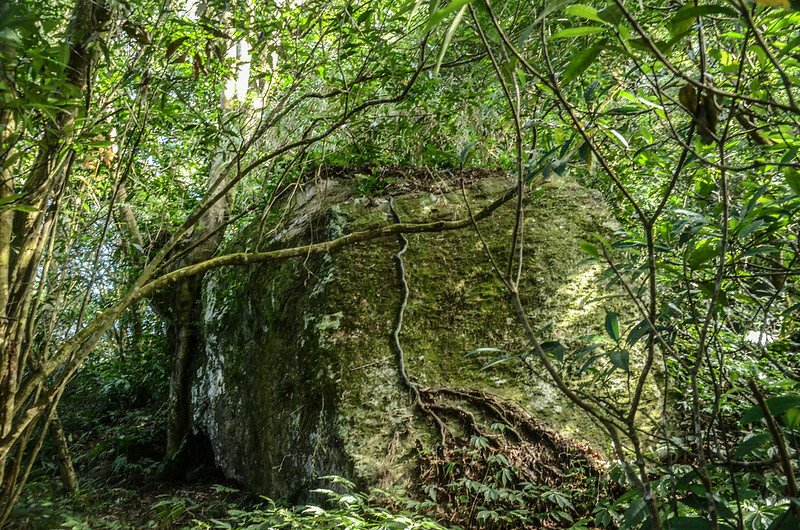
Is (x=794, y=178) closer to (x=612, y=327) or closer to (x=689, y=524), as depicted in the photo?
(x=612, y=327)

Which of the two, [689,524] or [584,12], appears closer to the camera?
[584,12]

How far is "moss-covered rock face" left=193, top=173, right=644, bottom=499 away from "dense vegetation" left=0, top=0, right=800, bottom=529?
0.87ft

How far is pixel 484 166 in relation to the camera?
5.49 metres

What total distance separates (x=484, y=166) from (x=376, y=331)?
8.21ft

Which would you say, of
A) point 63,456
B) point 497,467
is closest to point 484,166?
point 497,467

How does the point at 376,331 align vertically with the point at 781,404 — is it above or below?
above

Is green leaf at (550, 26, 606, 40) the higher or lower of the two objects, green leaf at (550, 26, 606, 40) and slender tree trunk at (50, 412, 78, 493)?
the higher

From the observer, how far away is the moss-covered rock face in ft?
11.2

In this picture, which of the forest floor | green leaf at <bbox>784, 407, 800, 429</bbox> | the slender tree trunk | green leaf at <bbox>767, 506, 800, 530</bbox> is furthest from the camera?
the slender tree trunk

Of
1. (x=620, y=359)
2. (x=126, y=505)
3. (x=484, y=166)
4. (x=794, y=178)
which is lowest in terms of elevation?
(x=126, y=505)

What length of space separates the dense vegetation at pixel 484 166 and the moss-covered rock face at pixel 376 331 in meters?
0.26

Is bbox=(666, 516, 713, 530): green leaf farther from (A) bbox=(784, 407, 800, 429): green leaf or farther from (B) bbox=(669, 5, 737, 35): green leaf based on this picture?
(B) bbox=(669, 5, 737, 35): green leaf

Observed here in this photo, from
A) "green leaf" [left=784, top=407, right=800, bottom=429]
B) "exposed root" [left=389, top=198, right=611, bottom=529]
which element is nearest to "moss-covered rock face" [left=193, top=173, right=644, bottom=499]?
"exposed root" [left=389, top=198, right=611, bottom=529]

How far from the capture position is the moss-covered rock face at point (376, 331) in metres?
3.40
